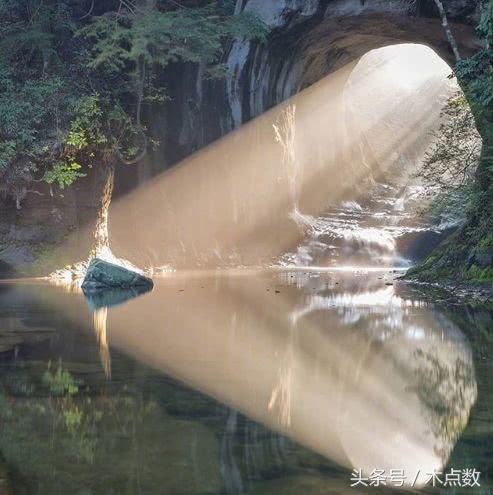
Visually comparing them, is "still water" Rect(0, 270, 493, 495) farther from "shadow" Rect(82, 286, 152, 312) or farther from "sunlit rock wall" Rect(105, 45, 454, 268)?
"sunlit rock wall" Rect(105, 45, 454, 268)

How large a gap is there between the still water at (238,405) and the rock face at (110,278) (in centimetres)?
654

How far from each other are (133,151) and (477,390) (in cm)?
1822

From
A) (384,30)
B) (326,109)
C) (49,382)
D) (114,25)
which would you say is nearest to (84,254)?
(114,25)

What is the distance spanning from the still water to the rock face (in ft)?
21.5

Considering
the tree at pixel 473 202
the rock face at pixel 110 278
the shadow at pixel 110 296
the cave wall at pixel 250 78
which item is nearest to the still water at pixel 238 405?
the shadow at pixel 110 296

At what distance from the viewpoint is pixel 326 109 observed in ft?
143

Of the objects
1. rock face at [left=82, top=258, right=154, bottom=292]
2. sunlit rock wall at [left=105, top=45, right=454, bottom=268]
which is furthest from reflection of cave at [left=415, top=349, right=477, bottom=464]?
sunlit rock wall at [left=105, top=45, right=454, bottom=268]

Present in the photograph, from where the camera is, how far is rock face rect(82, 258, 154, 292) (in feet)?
45.8

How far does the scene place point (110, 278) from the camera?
14.2 m

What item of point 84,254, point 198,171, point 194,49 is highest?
point 194,49

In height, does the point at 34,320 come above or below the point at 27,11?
below

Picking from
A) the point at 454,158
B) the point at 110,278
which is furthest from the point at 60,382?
the point at 454,158

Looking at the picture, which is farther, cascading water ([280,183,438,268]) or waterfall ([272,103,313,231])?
cascading water ([280,183,438,268])

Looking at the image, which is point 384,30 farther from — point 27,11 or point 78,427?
point 78,427
